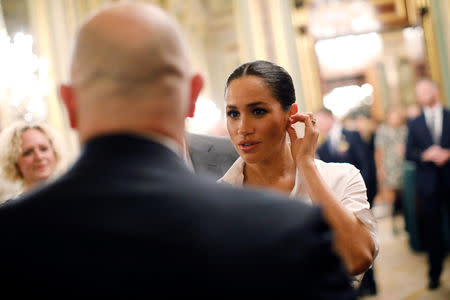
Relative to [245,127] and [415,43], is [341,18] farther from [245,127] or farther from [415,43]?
[245,127]

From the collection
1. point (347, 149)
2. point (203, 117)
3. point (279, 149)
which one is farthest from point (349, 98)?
point (279, 149)

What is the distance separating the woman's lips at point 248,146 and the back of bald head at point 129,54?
91 cm

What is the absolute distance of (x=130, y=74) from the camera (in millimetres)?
744

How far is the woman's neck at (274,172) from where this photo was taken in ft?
5.78

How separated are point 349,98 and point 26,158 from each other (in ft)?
26.0

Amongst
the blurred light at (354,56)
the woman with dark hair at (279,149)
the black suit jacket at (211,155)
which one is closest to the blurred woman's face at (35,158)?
the black suit jacket at (211,155)

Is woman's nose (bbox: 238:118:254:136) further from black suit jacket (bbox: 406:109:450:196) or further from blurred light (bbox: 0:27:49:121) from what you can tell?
blurred light (bbox: 0:27:49:121)

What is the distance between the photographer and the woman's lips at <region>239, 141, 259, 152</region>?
5.63 feet

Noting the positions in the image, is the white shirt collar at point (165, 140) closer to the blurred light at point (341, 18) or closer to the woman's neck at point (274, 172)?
the woman's neck at point (274, 172)

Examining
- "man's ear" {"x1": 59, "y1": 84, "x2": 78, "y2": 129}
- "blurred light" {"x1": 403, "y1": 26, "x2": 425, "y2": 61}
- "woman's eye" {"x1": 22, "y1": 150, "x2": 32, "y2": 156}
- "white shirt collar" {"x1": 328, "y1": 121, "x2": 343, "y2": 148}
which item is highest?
"blurred light" {"x1": 403, "y1": 26, "x2": 425, "y2": 61}

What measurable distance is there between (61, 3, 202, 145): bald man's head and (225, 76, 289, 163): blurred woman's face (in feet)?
2.92

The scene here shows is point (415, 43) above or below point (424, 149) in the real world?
above

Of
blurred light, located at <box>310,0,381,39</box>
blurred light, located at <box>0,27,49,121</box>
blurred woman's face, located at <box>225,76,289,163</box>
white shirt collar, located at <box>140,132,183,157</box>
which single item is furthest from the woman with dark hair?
blurred light, located at <box>0,27,49,121</box>

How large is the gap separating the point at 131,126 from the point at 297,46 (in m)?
6.40
